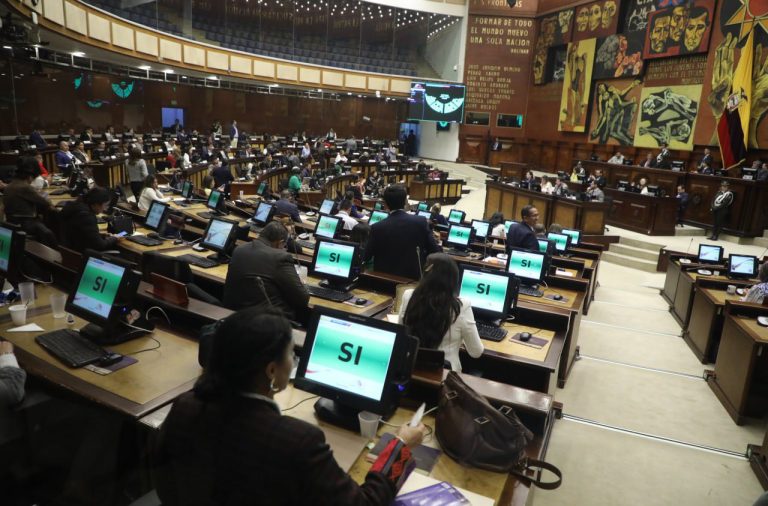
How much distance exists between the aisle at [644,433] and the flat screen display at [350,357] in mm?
1891

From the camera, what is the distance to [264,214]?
778 cm

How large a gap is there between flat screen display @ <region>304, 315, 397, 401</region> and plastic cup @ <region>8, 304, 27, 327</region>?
6.83 ft

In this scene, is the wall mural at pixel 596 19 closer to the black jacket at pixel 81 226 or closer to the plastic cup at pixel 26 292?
the black jacket at pixel 81 226

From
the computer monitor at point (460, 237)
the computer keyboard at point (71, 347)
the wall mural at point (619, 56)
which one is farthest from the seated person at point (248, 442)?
the wall mural at point (619, 56)

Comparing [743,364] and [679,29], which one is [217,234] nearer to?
[743,364]

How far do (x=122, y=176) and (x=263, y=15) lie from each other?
13575 millimetres

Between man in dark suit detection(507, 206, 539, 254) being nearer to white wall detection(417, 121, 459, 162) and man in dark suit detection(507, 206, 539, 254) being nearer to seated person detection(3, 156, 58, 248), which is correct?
seated person detection(3, 156, 58, 248)

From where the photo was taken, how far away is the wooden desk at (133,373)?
7.99ft

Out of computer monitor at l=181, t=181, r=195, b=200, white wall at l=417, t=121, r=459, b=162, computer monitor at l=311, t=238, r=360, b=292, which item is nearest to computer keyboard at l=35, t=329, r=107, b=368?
computer monitor at l=311, t=238, r=360, b=292

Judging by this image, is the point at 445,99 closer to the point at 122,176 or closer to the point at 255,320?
the point at 122,176

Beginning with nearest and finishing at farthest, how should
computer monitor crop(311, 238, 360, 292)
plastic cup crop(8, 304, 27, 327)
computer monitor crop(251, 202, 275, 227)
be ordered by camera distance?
plastic cup crop(8, 304, 27, 327) < computer monitor crop(311, 238, 360, 292) < computer monitor crop(251, 202, 275, 227)

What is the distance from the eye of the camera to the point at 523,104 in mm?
23047

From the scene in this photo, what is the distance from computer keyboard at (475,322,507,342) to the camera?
393cm

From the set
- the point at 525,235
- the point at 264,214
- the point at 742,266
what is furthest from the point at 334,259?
the point at 742,266
